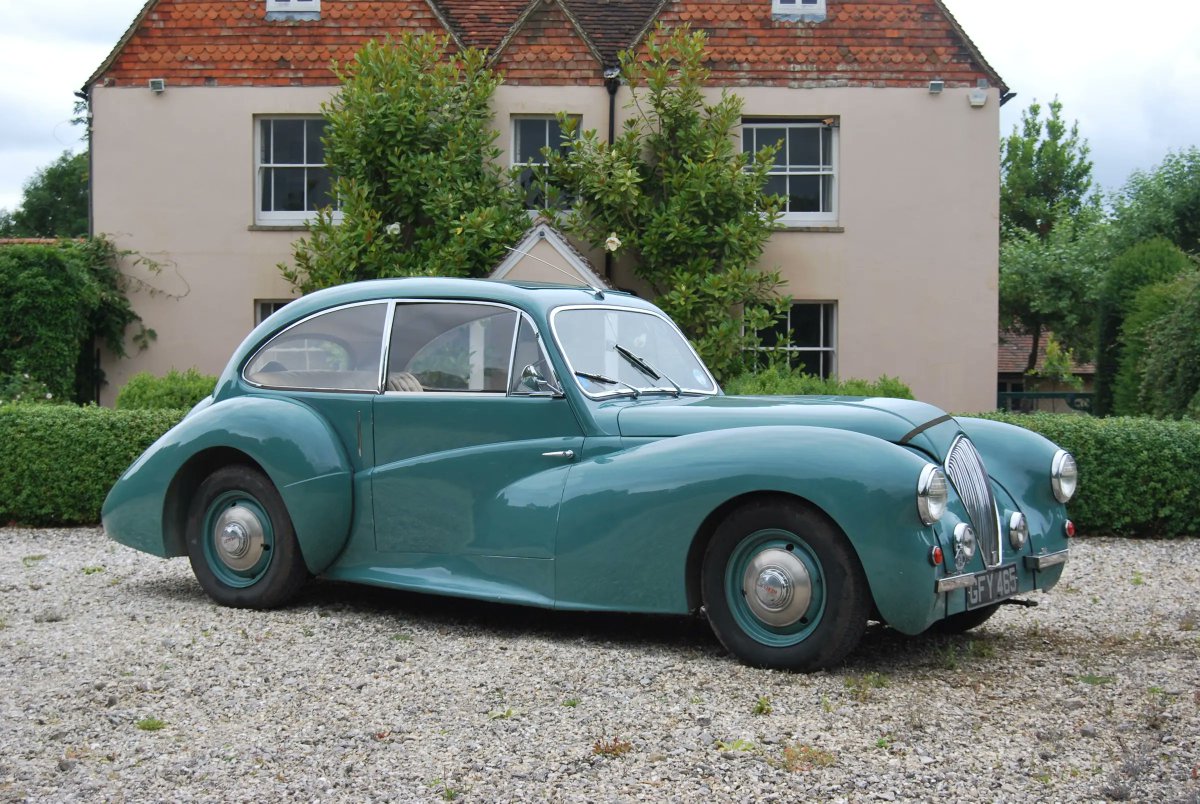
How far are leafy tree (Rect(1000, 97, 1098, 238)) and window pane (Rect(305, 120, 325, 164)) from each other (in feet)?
114

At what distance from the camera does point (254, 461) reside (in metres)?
6.80

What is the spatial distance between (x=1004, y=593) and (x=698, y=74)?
39.2 ft

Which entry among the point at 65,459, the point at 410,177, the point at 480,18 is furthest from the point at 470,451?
the point at 480,18

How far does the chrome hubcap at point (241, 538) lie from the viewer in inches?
265

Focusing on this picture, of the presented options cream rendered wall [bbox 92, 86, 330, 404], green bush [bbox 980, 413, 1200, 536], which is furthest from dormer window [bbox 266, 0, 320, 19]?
green bush [bbox 980, 413, 1200, 536]

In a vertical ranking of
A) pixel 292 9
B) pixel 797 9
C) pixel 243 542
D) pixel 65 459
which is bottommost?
pixel 243 542

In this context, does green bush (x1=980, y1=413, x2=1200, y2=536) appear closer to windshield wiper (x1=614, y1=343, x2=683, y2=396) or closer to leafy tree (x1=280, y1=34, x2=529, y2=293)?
windshield wiper (x1=614, y1=343, x2=683, y2=396)

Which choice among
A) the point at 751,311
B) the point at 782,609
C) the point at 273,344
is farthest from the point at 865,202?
the point at 782,609

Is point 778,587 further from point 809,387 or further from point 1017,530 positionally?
point 809,387

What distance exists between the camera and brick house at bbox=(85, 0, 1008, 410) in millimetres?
17156

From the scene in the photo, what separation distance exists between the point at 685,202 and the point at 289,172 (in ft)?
18.6

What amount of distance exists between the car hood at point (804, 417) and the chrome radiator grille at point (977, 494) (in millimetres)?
78

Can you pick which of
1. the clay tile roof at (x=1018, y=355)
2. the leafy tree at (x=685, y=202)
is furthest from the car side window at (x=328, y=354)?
the clay tile roof at (x=1018, y=355)

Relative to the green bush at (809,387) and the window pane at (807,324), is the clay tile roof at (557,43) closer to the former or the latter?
the window pane at (807,324)
